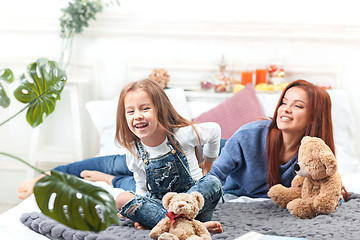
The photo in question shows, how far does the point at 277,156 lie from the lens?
1.73 m

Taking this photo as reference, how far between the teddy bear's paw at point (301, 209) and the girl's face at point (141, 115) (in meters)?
0.51

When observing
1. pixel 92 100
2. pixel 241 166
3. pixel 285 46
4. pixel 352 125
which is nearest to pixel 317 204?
pixel 241 166

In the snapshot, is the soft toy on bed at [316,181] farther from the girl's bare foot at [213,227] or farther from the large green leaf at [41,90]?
the large green leaf at [41,90]

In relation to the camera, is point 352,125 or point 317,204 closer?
point 317,204

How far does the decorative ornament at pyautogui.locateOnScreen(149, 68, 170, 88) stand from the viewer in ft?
8.80

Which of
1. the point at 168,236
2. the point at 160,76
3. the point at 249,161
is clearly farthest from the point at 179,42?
the point at 168,236

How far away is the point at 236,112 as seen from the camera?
2363 millimetres

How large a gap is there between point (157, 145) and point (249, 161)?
42 centimetres

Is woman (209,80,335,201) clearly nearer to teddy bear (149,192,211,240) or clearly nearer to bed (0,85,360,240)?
bed (0,85,360,240)

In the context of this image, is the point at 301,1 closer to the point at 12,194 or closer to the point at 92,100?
the point at 92,100

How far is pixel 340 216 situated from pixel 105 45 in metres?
1.80

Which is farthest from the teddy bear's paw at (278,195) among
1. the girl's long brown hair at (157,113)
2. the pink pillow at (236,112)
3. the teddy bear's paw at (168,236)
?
the pink pillow at (236,112)

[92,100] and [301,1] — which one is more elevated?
[301,1]

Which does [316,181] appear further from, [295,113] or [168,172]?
[168,172]
